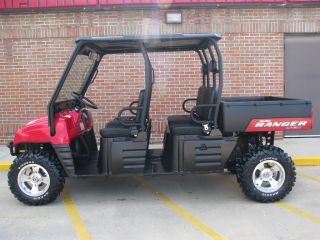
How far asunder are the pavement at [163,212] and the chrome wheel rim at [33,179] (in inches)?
8.7

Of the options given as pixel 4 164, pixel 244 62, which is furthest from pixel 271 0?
pixel 4 164

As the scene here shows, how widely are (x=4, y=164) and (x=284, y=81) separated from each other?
6.05 m

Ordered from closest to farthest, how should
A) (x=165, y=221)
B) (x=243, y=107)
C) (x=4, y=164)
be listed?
1. (x=165, y=221)
2. (x=243, y=107)
3. (x=4, y=164)

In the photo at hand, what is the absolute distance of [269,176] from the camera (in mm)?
5008

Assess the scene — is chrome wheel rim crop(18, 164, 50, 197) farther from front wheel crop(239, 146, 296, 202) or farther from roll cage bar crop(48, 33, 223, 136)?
front wheel crop(239, 146, 296, 202)

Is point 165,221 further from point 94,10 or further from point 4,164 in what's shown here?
point 94,10

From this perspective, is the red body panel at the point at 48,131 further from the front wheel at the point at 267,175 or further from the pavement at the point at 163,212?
the front wheel at the point at 267,175

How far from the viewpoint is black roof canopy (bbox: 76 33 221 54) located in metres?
4.75

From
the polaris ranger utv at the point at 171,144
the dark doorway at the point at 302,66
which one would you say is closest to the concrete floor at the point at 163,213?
the polaris ranger utv at the point at 171,144

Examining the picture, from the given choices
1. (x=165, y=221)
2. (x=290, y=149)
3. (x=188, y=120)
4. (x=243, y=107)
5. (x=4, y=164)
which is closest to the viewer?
(x=165, y=221)

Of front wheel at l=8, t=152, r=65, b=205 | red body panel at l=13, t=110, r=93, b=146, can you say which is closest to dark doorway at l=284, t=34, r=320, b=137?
red body panel at l=13, t=110, r=93, b=146

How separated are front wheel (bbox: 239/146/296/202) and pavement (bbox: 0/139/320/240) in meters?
0.14

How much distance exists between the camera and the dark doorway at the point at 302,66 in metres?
8.71

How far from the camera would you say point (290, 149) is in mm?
7852
